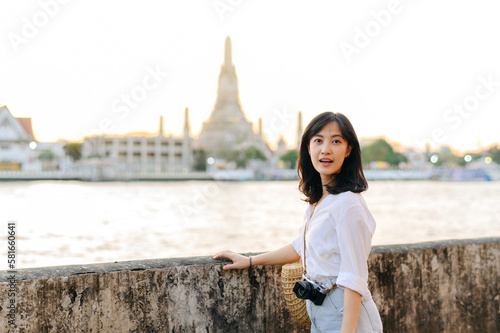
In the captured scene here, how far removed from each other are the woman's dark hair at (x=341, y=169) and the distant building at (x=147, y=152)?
88.9 metres

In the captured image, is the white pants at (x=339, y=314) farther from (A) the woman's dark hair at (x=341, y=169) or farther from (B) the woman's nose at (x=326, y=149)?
(B) the woman's nose at (x=326, y=149)

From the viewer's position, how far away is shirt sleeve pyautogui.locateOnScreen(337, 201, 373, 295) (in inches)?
65.9

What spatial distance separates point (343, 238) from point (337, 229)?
38mm

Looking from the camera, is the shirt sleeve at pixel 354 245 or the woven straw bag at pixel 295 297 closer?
the shirt sleeve at pixel 354 245

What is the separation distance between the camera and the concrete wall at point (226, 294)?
2162 millimetres

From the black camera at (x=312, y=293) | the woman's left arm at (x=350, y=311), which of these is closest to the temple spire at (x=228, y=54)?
the black camera at (x=312, y=293)

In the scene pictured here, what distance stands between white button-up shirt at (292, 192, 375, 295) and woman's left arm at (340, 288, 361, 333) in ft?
0.08

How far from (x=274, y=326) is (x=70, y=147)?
3596 inches

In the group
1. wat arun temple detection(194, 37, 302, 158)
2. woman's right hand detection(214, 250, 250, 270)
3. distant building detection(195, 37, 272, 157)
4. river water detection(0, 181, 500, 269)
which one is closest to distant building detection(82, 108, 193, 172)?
wat arun temple detection(194, 37, 302, 158)

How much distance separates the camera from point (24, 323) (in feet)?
6.88

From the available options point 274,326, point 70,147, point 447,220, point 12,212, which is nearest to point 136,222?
point 12,212

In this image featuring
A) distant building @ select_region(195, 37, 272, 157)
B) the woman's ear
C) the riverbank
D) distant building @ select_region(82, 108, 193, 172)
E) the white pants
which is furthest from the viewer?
distant building @ select_region(195, 37, 272, 157)

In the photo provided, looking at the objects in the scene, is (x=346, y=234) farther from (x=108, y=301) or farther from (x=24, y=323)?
(x=24, y=323)

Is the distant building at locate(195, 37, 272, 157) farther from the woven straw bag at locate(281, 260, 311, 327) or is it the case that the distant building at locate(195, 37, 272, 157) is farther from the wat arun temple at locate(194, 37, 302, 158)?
the woven straw bag at locate(281, 260, 311, 327)
